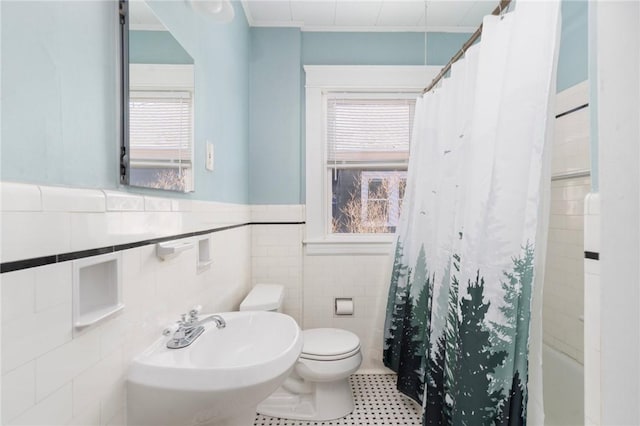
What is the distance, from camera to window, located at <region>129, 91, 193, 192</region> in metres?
0.86

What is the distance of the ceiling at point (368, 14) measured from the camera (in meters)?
1.97

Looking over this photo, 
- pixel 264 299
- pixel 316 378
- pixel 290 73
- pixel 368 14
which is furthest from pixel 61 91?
pixel 368 14

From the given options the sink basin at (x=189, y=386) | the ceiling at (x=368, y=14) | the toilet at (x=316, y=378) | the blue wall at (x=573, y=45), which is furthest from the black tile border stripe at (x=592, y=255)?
the ceiling at (x=368, y=14)

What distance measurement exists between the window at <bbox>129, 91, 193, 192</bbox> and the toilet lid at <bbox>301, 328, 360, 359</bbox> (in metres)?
1.10

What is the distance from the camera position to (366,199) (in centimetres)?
231

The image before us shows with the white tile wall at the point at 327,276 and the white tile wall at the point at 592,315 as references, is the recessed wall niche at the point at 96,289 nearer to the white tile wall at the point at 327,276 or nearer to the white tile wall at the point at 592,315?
the white tile wall at the point at 592,315

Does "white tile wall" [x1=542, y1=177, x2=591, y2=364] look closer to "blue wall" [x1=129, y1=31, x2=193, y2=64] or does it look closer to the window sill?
the window sill

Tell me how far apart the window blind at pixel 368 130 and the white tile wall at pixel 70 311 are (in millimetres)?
1420

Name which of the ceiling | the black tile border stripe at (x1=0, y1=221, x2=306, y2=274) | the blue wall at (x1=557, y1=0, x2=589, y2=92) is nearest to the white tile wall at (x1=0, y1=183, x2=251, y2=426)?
the black tile border stripe at (x1=0, y1=221, x2=306, y2=274)

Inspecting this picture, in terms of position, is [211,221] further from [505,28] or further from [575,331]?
[575,331]

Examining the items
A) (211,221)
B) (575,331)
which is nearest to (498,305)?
(575,331)

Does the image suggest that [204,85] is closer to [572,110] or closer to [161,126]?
[161,126]

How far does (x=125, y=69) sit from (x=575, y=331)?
1.92 meters

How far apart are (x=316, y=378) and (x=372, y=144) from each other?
1.58 m
